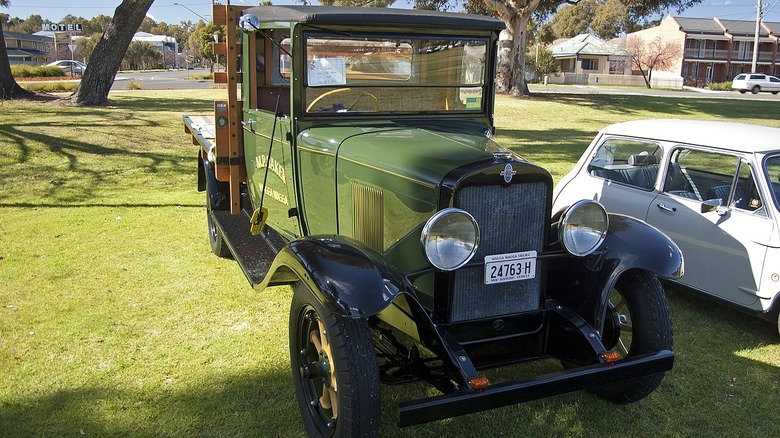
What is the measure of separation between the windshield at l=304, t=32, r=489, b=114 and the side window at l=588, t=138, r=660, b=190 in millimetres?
1880

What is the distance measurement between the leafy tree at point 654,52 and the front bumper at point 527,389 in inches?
2060

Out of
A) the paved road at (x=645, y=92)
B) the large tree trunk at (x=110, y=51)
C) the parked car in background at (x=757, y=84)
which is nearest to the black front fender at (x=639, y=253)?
the large tree trunk at (x=110, y=51)

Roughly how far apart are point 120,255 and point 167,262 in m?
0.51

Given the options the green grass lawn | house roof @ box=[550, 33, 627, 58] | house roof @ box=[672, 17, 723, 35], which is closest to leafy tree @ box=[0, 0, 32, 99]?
the green grass lawn

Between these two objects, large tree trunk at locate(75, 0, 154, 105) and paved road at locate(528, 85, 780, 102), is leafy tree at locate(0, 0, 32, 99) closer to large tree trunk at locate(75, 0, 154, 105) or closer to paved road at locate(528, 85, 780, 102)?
large tree trunk at locate(75, 0, 154, 105)

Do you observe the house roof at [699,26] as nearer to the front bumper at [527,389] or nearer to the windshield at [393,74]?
the windshield at [393,74]

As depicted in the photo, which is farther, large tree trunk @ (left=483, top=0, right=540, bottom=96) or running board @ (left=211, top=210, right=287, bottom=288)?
large tree trunk @ (left=483, top=0, right=540, bottom=96)

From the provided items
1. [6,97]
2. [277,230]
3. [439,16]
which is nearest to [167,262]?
[277,230]

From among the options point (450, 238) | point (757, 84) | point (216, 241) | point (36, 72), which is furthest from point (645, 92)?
point (450, 238)

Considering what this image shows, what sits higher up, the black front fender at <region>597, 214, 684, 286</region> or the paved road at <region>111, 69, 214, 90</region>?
the paved road at <region>111, 69, 214, 90</region>

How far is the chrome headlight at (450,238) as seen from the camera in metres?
2.73

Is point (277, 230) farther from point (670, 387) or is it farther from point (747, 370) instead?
point (747, 370)

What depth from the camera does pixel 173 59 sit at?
76062 millimetres

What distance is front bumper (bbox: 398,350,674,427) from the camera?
241 centimetres
